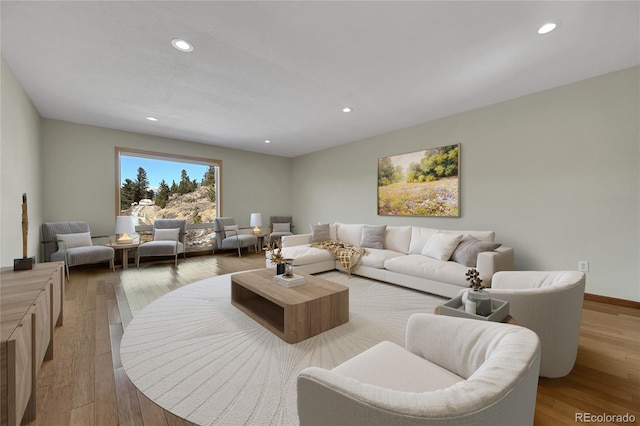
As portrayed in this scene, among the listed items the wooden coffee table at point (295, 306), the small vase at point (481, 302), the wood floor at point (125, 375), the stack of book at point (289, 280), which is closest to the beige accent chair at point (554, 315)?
the wood floor at point (125, 375)

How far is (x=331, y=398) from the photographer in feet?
2.27

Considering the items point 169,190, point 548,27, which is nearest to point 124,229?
point 169,190

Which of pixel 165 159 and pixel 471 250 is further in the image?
pixel 165 159

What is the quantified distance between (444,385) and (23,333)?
1876mm

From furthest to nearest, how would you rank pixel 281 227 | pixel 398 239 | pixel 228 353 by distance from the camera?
pixel 281 227 → pixel 398 239 → pixel 228 353

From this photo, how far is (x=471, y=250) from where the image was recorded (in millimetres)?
3115

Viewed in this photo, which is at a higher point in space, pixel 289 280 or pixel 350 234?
pixel 350 234

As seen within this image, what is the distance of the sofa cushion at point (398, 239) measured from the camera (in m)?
4.20

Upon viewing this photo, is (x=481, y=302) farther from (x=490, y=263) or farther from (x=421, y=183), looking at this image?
(x=421, y=183)

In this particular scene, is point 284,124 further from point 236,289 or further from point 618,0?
point 618,0

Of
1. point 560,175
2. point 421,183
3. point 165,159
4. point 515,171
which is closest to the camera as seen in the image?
point 560,175

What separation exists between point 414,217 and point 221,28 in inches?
158

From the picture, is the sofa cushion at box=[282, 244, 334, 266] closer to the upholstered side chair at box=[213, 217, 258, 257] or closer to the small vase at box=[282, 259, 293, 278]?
the small vase at box=[282, 259, 293, 278]

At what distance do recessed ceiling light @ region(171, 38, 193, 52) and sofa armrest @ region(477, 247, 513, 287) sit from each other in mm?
3739
